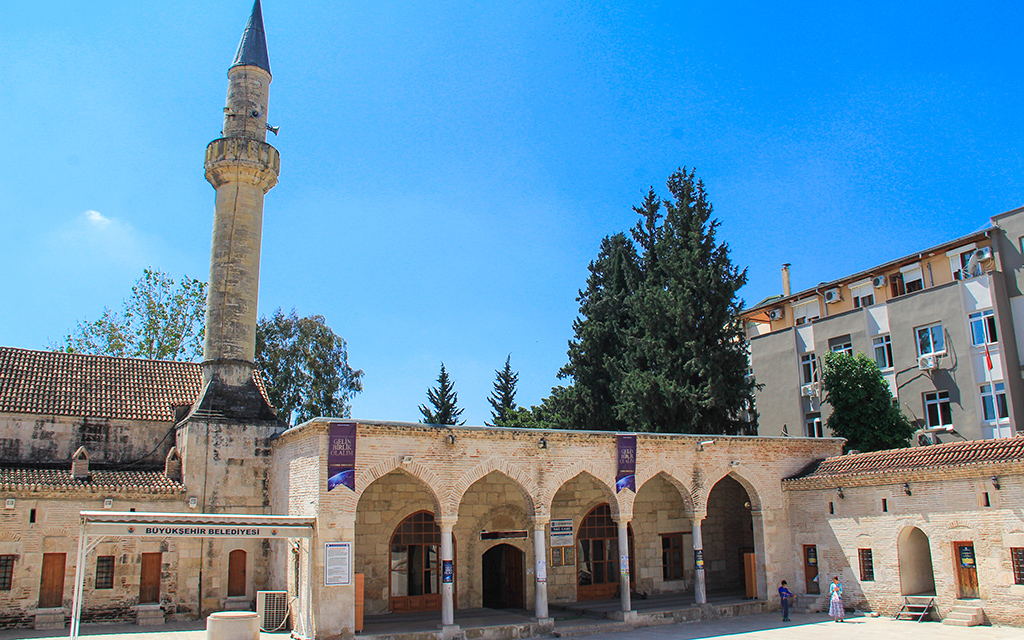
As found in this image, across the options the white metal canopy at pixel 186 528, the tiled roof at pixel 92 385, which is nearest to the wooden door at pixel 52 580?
the white metal canopy at pixel 186 528

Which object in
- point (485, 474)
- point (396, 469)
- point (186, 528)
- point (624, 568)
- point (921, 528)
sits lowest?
point (624, 568)

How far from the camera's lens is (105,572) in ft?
57.5

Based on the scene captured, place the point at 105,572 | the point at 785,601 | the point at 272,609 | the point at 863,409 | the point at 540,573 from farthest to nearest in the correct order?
the point at 863,409, the point at 105,572, the point at 785,601, the point at 540,573, the point at 272,609

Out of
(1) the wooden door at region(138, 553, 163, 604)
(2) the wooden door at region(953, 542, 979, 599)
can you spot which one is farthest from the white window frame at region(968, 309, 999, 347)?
(1) the wooden door at region(138, 553, 163, 604)

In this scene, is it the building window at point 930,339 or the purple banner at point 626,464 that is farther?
the building window at point 930,339

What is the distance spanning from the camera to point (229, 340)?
20172 millimetres

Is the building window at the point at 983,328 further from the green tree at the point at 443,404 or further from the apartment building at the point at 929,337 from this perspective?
the green tree at the point at 443,404

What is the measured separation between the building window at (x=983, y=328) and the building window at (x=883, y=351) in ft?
9.22

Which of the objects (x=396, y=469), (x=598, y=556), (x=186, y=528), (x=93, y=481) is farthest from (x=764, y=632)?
(x=93, y=481)

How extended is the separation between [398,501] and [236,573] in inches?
189

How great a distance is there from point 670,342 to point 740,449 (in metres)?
7.52

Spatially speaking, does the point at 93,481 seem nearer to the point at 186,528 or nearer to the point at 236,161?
the point at 186,528

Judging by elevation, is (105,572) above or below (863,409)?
below

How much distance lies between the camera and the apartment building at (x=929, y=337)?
75.9 feet
